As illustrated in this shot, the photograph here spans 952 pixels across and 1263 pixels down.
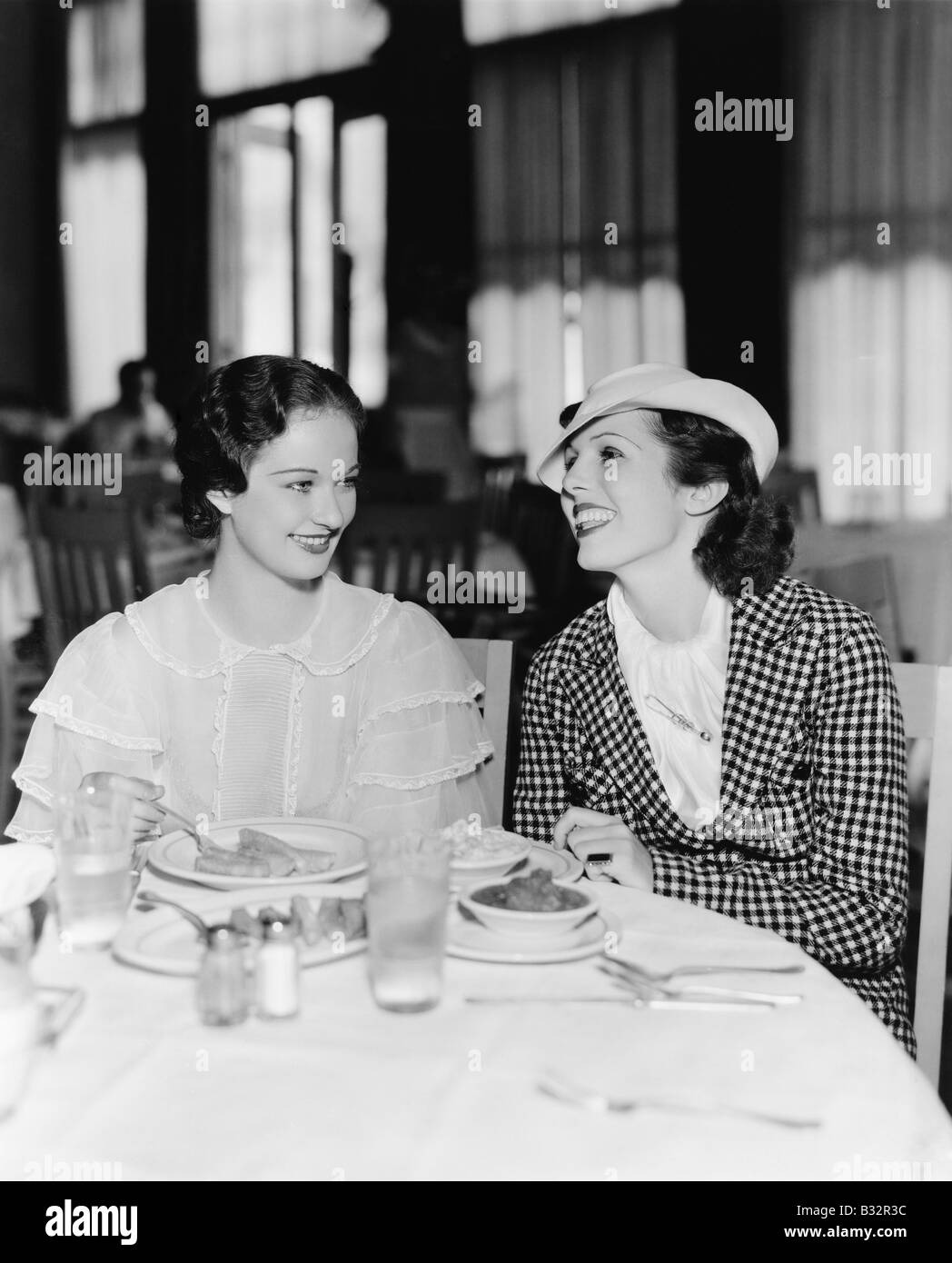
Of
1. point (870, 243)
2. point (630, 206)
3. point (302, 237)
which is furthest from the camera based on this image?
point (302, 237)

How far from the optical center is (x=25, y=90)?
4324 millimetres

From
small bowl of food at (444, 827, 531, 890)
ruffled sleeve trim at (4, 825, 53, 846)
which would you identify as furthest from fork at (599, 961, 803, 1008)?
ruffled sleeve trim at (4, 825, 53, 846)

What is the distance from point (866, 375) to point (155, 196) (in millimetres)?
2440

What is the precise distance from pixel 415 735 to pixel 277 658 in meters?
0.23

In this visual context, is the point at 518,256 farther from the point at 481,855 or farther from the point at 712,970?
the point at 712,970

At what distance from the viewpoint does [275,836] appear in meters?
1.44

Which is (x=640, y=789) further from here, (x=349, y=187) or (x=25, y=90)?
(x=25, y=90)

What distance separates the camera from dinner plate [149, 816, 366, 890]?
4.07 feet

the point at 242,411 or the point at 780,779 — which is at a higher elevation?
the point at 242,411

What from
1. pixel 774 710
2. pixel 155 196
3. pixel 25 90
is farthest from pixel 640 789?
pixel 25 90

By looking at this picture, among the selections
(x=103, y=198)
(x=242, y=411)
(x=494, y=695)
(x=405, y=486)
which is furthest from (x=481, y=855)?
(x=103, y=198)

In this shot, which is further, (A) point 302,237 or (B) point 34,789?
(A) point 302,237

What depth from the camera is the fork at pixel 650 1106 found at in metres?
0.82

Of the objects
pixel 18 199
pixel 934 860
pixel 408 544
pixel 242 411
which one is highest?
pixel 18 199
